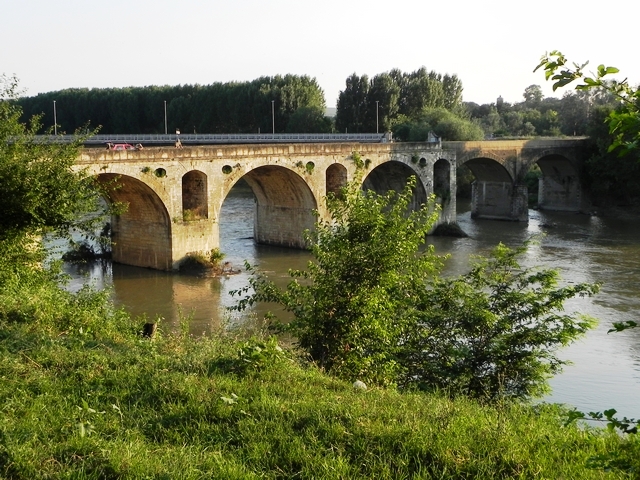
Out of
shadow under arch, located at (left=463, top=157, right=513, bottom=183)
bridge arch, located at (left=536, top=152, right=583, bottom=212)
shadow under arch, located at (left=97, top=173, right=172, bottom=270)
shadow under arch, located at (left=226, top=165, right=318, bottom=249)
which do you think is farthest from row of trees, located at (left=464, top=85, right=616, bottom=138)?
shadow under arch, located at (left=97, top=173, right=172, bottom=270)

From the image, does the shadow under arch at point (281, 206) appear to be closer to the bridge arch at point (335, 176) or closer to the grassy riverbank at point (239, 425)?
the bridge arch at point (335, 176)

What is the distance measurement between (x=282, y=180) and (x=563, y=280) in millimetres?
12274

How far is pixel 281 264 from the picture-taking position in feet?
92.6

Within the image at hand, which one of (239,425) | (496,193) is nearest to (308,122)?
→ (496,193)

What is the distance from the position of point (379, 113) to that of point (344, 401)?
52036 mm

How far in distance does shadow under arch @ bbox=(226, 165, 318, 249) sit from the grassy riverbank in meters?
21.6

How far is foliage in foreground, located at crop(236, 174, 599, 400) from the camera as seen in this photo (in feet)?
33.5

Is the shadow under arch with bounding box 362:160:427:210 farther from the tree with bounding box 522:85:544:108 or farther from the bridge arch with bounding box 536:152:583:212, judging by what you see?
the tree with bounding box 522:85:544:108

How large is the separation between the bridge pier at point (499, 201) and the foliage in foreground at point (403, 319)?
28.6m

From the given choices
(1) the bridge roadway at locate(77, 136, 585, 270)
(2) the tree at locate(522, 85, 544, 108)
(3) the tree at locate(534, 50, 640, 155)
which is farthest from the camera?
(2) the tree at locate(522, 85, 544, 108)

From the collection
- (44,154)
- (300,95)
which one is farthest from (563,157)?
(44,154)

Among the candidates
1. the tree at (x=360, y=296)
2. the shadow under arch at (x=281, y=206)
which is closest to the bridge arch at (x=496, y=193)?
the shadow under arch at (x=281, y=206)

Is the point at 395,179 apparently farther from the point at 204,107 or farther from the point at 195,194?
the point at 204,107

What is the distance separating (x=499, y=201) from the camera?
40.9 meters
